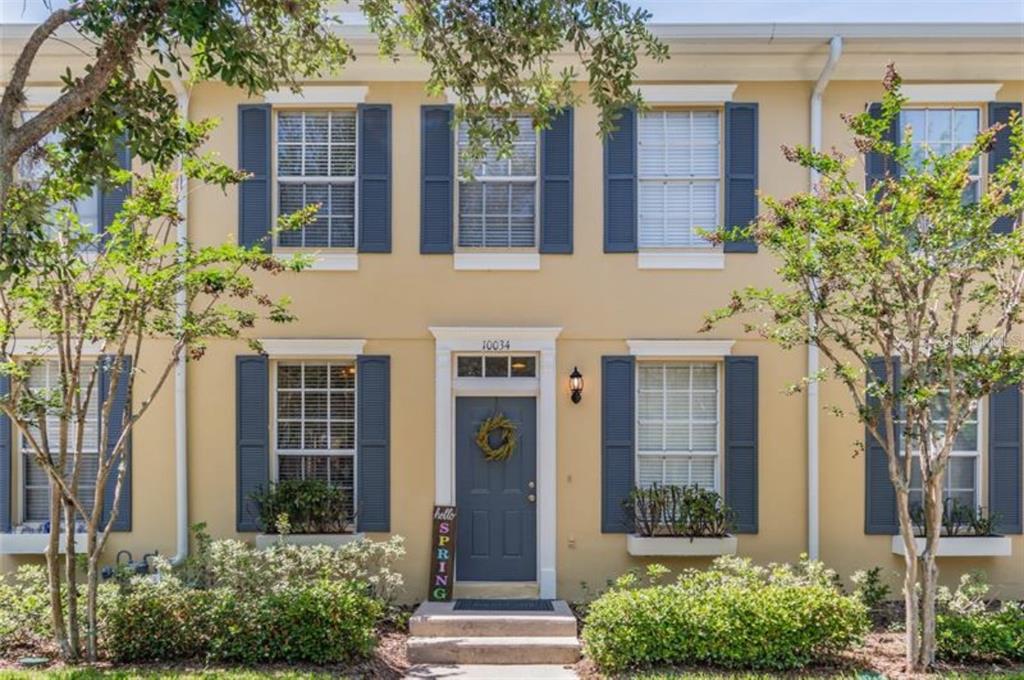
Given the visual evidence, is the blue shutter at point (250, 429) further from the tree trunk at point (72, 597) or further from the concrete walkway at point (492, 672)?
the concrete walkway at point (492, 672)

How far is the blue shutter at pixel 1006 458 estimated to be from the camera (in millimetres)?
8102

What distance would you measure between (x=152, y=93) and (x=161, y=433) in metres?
3.76

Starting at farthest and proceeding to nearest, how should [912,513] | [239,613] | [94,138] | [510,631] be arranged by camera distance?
1. [912,513]
2. [510,631]
3. [239,613]
4. [94,138]

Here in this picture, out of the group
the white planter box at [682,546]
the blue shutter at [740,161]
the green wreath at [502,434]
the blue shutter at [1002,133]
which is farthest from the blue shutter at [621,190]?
the blue shutter at [1002,133]

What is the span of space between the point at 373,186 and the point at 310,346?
1.77 m

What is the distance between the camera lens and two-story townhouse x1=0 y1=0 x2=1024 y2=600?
8125mm

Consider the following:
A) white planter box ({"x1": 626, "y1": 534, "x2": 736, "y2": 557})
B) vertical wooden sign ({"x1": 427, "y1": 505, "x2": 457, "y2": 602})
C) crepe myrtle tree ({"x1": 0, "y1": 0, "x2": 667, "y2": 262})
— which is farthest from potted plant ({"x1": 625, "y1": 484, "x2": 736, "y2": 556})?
crepe myrtle tree ({"x1": 0, "y1": 0, "x2": 667, "y2": 262})

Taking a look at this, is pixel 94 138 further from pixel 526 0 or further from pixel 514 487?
pixel 514 487

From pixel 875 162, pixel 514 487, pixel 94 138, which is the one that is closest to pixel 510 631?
pixel 514 487

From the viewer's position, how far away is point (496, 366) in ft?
27.3

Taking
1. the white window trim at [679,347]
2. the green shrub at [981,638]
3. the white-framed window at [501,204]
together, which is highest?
the white-framed window at [501,204]

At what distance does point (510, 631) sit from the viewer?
7141mm

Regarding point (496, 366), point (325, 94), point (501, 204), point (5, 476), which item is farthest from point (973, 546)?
point (5, 476)

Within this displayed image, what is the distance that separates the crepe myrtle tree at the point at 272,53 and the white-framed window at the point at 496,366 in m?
2.27
